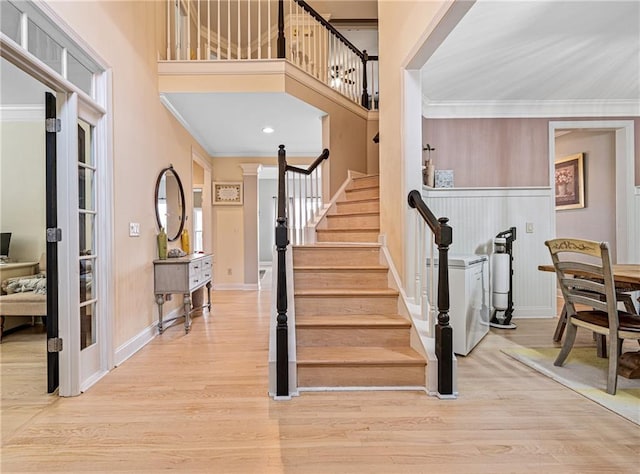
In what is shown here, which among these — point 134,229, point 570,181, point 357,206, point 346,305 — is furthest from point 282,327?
point 570,181

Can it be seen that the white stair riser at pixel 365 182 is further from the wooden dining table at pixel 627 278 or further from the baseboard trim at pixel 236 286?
the baseboard trim at pixel 236 286

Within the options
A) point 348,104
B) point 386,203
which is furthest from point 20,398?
point 348,104

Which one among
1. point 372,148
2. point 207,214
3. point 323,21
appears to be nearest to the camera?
point 323,21

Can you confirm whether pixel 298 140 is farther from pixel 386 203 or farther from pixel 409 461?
pixel 409 461

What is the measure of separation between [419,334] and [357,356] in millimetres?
453

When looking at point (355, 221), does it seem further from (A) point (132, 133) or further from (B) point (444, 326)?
(A) point (132, 133)

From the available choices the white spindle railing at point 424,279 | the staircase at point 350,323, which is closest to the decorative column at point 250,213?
the staircase at point 350,323

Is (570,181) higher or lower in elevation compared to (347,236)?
higher

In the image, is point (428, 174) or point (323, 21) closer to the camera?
point (428, 174)

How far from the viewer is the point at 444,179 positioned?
13.5ft

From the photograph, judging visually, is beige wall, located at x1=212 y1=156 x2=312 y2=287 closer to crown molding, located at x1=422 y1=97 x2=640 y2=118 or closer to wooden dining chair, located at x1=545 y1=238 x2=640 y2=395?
crown molding, located at x1=422 y1=97 x2=640 y2=118

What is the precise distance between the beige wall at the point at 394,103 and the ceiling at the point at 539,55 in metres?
0.43

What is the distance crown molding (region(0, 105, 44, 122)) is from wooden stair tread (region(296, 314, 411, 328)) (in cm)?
408

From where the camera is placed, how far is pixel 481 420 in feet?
6.18
